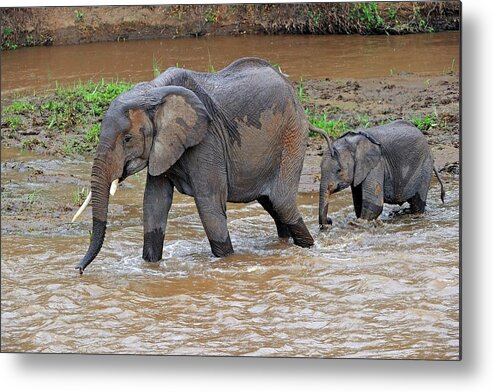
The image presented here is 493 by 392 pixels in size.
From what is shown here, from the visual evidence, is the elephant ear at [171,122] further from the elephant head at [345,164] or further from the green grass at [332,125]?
the green grass at [332,125]

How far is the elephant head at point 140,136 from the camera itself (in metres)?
5.48

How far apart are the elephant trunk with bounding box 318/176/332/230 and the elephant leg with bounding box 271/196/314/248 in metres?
0.17

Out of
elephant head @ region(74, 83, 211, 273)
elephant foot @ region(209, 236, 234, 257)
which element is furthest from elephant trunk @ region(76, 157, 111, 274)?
elephant foot @ region(209, 236, 234, 257)

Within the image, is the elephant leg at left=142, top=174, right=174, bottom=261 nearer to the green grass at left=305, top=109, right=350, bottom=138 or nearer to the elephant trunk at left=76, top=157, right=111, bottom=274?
the elephant trunk at left=76, top=157, right=111, bottom=274

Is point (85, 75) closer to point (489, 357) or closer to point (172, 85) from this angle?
point (172, 85)

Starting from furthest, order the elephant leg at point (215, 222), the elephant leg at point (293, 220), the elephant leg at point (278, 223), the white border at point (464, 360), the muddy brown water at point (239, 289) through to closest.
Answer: the elephant leg at point (278, 223) → the elephant leg at point (293, 220) → the elephant leg at point (215, 222) → the muddy brown water at point (239, 289) → the white border at point (464, 360)

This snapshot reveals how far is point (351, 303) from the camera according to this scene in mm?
5434

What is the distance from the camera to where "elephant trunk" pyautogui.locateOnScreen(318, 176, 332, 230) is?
6293mm

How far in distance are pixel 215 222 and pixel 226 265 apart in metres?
0.19

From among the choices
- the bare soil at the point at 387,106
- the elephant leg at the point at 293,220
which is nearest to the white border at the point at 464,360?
the bare soil at the point at 387,106

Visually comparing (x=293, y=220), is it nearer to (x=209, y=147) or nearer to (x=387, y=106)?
(x=209, y=147)

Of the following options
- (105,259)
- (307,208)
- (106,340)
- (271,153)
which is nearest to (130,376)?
(106,340)

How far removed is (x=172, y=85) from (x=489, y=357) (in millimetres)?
1617

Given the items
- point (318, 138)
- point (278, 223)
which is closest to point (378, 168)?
point (278, 223)
